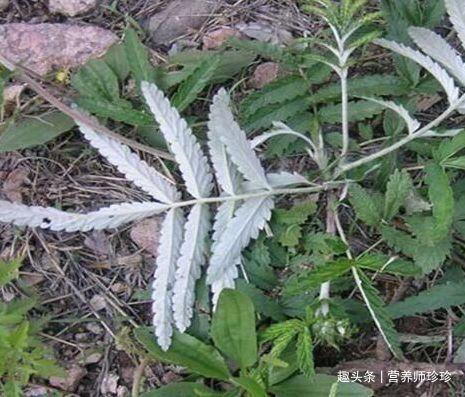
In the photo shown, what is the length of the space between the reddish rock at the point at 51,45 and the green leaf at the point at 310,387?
1.08 meters

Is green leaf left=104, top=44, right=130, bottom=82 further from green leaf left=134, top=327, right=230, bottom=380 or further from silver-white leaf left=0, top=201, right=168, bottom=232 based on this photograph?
green leaf left=134, top=327, right=230, bottom=380

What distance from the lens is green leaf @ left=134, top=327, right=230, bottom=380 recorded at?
206 cm

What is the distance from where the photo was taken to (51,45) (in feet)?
7.77

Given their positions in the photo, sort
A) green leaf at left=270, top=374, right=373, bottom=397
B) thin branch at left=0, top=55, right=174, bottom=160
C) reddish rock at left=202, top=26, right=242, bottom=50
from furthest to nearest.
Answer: reddish rock at left=202, top=26, right=242, bottom=50 → thin branch at left=0, top=55, right=174, bottom=160 → green leaf at left=270, top=374, right=373, bottom=397

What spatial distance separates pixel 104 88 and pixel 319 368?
38.2 inches

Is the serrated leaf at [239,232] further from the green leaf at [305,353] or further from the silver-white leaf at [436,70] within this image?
the silver-white leaf at [436,70]

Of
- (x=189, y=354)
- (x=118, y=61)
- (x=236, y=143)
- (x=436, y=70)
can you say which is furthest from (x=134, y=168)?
(x=436, y=70)

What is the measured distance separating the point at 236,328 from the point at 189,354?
148 mm

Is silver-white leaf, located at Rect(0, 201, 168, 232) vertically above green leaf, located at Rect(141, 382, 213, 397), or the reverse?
silver-white leaf, located at Rect(0, 201, 168, 232)

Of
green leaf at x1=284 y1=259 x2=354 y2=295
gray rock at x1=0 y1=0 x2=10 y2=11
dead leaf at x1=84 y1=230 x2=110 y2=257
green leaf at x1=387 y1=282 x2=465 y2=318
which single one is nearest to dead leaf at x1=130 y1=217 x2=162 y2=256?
dead leaf at x1=84 y1=230 x2=110 y2=257

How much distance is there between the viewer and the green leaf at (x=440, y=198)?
1.92 m

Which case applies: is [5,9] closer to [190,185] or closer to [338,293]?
[190,185]

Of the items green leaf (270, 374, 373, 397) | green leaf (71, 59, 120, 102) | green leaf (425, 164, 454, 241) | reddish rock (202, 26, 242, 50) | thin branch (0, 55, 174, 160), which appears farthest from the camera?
reddish rock (202, 26, 242, 50)

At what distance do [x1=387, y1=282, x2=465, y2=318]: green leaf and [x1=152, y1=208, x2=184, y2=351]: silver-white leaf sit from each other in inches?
22.4
